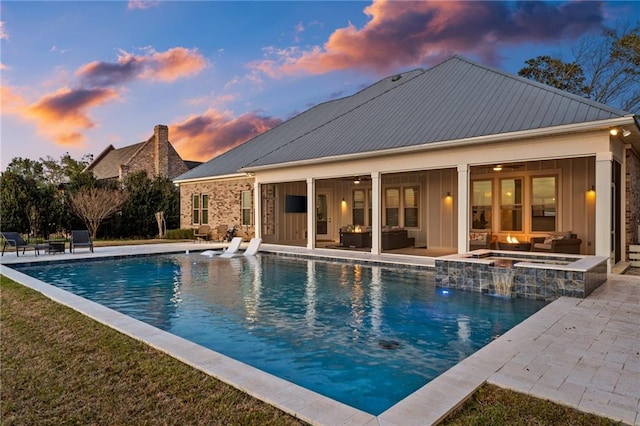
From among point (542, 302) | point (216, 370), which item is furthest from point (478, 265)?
point (216, 370)

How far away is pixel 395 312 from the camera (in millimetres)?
7211

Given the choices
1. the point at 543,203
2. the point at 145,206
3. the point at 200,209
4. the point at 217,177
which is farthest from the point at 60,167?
the point at 543,203

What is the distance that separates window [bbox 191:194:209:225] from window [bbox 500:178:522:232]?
1445 centimetres

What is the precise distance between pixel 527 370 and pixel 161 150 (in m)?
34.8

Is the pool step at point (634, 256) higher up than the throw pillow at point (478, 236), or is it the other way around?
the throw pillow at point (478, 236)

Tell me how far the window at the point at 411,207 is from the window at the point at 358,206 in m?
2.63

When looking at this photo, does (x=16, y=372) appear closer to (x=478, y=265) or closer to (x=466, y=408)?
(x=466, y=408)

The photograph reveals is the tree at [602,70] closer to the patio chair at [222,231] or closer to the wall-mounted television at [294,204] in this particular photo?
the wall-mounted television at [294,204]

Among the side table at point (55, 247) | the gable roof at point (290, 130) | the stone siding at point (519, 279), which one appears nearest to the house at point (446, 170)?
the gable roof at point (290, 130)

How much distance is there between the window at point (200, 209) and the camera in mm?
22344

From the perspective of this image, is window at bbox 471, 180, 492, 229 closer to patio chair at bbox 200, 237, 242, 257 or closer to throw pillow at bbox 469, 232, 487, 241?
throw pillow at bbox 469, 232, 487, 241

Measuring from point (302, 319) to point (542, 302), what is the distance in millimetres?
4362

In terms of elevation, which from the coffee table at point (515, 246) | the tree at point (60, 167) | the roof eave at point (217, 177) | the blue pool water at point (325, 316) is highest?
the tree at point (60, 167)

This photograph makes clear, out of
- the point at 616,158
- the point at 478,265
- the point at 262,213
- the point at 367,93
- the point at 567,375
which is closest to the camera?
the point at 567,375
